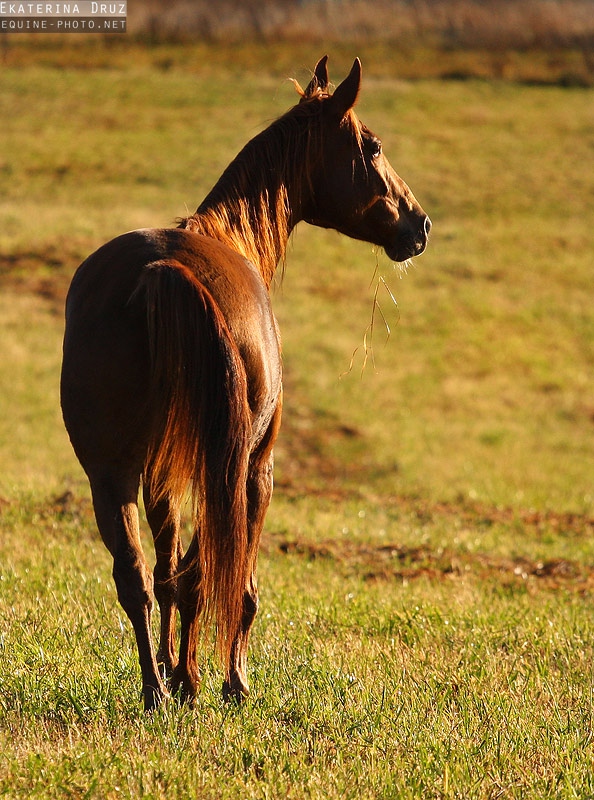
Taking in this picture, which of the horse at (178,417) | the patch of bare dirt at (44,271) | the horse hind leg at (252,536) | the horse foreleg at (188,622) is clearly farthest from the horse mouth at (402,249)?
the patch of bare dirt at (44,271)

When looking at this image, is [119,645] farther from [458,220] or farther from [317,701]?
[458,220]

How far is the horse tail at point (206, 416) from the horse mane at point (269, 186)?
110 centimetres

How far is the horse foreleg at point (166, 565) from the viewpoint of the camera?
4340 mm

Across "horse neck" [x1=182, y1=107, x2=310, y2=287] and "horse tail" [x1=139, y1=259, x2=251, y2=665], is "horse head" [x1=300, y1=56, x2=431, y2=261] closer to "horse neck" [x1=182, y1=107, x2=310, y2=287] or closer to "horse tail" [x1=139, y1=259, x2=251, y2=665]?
"horse neck" [x1=182, y1=107, x2=310, y2=287]

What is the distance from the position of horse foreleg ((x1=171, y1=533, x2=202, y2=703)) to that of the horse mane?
1.51 metres

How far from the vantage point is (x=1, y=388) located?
15.8 meters

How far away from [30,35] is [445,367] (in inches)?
1211

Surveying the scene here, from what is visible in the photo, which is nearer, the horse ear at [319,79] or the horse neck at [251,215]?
the horse neck at [251,215]

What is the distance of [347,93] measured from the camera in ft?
16.6

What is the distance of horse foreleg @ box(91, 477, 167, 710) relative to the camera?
389cm

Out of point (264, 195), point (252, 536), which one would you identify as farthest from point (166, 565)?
point (264, 195)

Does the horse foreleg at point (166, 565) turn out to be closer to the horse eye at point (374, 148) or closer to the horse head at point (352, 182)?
the horse head at point (352, 182)

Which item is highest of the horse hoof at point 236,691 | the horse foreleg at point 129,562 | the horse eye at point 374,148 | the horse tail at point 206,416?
the horse eye at point 374,148

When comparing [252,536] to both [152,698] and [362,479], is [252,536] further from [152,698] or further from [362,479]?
[362,479]
